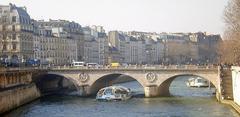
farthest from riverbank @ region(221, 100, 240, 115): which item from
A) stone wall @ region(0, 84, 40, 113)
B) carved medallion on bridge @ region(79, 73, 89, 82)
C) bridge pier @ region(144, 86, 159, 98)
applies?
carved medallion on bridge @ region(79, 73, 89, 82)

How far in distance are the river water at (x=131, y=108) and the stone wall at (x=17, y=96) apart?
79cm

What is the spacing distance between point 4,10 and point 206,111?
5935 centimetres

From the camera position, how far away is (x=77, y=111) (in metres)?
62.4

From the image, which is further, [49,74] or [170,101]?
[49,74]

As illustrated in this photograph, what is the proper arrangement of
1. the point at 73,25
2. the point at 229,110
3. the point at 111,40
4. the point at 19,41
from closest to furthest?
the point at 229,110, the point at 19,41, the point at 73,25, the point at 111,40

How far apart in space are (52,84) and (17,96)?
27.0 metres

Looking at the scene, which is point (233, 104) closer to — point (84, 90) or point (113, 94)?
point (113, 94)

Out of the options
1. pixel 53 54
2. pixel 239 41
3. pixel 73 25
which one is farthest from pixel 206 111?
pixel 73 25

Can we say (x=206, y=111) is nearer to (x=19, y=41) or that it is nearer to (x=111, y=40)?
(x=19, y=41)

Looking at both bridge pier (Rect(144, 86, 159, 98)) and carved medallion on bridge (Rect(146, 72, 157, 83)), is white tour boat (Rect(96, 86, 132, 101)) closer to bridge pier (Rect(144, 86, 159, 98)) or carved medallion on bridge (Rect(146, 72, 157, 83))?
bridge pier (Rect(144, 86, 159, 98))

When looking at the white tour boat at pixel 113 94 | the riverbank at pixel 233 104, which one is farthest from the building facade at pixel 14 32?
the riverbank at pixel 233 104

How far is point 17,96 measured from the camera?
65.8m

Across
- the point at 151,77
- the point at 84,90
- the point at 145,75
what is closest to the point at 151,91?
the point at 151,77

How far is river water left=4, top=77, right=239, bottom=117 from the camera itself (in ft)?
190
